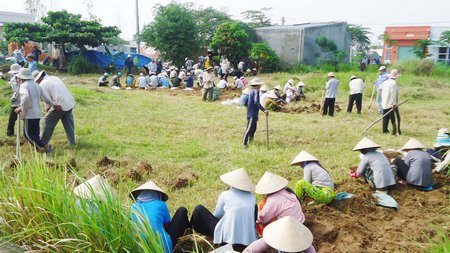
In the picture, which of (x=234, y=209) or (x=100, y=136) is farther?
(x=100, y=136)

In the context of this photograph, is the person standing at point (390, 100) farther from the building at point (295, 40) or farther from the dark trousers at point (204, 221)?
the building at point (295, 40)

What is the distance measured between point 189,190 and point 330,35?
25.3 meters

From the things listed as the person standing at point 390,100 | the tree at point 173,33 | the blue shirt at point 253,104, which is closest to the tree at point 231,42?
the tree at point 173,33

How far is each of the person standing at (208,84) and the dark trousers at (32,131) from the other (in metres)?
8.13

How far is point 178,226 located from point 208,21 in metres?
30.4

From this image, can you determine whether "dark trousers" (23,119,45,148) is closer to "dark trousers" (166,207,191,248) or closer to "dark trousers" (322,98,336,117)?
"dark trousers" (166,207,191,248)

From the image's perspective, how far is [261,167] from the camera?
21.5 ft

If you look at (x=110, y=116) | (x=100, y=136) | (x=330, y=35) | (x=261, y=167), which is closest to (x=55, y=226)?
(x=261, y=167)

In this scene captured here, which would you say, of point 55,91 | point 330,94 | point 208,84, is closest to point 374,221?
point 55,91

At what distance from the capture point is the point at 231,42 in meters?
24.8

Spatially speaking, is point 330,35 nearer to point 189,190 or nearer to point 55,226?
point 189,190

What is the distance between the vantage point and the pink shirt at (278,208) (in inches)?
157

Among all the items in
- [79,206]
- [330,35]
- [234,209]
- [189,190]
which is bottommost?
[189,190]

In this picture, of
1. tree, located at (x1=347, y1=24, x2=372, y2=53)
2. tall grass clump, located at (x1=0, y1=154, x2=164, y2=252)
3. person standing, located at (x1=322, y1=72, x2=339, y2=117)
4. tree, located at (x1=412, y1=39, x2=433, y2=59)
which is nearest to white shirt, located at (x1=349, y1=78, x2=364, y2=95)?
person standing, located at (x1=322, y1=72, x2=339, y2=117)
